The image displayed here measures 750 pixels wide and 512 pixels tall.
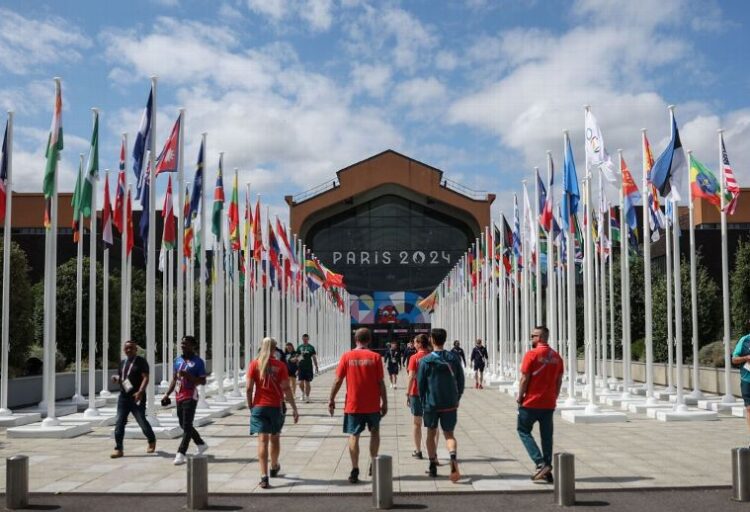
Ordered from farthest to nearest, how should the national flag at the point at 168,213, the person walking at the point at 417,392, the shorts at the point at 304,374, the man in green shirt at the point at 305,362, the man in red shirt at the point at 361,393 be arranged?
Result: 1. the shorts at the point at 304,374
2. the man in green shirt at the point at 305,362
3. the national flag at the point at 168,213
4. the person walking at the point at 417,392
5. the man in red shirt at the point at 361,393

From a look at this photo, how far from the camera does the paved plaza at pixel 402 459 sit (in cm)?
1079

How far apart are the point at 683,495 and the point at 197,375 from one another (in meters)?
6.36

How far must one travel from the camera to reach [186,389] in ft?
41.8

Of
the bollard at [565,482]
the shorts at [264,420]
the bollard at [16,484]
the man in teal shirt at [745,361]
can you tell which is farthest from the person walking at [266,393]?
the man in teal shirt at [745,361]

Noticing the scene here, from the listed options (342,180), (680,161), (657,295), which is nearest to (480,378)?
(657,295)

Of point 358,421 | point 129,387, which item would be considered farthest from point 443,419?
point 129,387

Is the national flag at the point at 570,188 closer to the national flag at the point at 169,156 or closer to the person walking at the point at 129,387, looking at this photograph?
the national flag at the point at 169,156

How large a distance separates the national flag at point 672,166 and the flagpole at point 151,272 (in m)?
10.9

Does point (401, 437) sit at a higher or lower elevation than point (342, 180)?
lower

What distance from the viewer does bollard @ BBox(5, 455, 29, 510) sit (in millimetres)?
9359

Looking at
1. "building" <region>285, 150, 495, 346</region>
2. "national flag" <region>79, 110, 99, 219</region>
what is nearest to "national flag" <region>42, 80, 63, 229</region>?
"national flag" <region>79, 110, 99, 219</region>

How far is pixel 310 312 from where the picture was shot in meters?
61.7

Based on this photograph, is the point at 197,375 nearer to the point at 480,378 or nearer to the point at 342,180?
the point at 480,378

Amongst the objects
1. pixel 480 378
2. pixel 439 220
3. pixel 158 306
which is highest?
pixel 439 220
